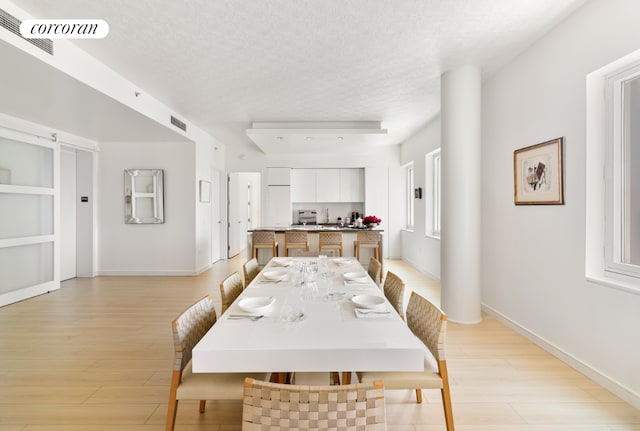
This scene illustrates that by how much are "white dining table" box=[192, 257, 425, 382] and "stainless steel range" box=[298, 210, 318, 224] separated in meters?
6.28

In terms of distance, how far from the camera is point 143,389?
2.26 m

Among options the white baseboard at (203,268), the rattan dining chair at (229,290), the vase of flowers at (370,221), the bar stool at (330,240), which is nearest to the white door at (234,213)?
the white baseboard at (203,268)

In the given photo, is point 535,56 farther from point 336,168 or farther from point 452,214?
point 336,168

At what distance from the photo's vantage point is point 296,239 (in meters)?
5.29

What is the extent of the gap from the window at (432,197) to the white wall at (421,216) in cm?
9

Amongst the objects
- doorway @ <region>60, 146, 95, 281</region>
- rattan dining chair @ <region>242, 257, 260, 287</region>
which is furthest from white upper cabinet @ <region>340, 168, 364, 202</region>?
doorway @ <region>60, 146, 95, 281</region>

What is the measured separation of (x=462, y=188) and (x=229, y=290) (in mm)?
2675

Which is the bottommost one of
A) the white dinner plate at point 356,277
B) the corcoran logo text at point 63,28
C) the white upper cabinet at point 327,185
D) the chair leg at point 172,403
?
the chair leg at point 172,403

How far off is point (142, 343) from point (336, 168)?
5.80 meters

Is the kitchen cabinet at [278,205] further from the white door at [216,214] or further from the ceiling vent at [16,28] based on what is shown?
the ceiling vent at [16,28]

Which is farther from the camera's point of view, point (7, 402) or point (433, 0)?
point (433, 0)

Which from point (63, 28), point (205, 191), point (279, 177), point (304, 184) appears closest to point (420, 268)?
point (304, 184)

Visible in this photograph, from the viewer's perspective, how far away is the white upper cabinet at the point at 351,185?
7914 mm

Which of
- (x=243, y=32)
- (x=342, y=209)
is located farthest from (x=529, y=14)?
(x=342, y=209)
